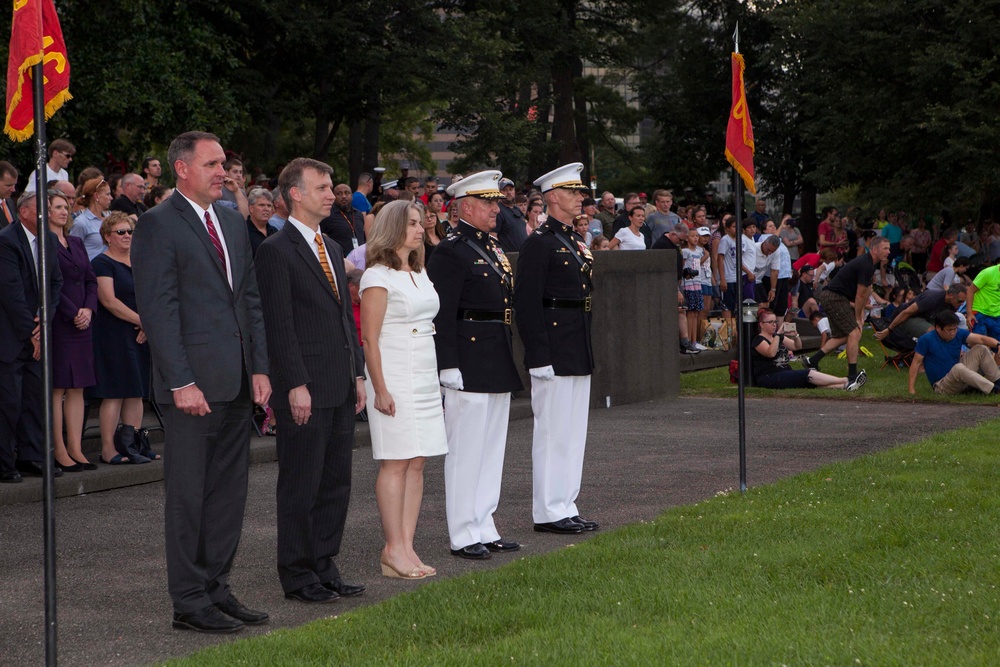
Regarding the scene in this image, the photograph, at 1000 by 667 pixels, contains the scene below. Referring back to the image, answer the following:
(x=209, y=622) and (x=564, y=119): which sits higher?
(x=564, y=119)

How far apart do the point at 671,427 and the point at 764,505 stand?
4.75 m

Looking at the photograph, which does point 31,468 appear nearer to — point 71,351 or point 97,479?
point 97,479

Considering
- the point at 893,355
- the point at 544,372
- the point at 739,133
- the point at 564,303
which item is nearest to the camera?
the point at 544,372

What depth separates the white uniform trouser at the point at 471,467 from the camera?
8.12 m

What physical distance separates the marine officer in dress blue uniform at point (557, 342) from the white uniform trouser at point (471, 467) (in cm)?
65

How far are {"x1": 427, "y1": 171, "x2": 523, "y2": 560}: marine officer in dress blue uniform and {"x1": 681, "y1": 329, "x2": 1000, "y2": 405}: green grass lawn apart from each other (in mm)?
9105

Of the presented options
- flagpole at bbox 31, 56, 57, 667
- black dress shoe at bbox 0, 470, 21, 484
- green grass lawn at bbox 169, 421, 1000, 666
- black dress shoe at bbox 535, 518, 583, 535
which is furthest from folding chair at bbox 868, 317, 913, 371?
flagpole at bbox 31, 56, 57, 667

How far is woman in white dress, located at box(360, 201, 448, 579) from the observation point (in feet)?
24.3

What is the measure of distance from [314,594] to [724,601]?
6.74 feet

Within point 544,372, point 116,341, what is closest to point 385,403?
point 544,372

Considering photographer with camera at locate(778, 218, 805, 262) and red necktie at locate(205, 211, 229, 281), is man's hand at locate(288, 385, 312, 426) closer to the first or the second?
red necktie at locate(205, 211, 229, 281)

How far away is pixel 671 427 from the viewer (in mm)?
13984

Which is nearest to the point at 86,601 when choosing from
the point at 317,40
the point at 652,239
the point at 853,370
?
the point at 853,370

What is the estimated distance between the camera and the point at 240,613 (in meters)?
6.60
